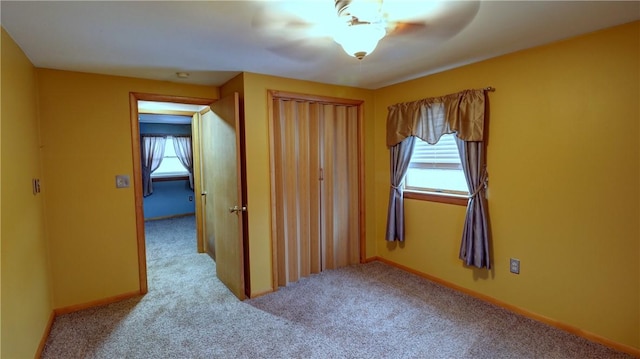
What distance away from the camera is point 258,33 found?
6.63 feet

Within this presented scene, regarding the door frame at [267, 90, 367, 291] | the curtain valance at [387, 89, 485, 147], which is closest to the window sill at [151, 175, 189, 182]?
the door frame at [267, 90, 367, 291]

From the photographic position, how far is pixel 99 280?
2953mm

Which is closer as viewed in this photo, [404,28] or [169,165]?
[404,28]

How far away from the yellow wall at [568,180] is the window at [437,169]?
1.06 feet

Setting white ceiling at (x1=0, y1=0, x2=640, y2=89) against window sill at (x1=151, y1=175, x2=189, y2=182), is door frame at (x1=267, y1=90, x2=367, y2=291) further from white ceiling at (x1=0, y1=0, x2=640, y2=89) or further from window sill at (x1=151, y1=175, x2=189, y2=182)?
window sill at (x1=151, y1=175, x2=189, y2=182)

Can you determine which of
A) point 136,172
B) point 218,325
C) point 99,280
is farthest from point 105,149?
point 218,325

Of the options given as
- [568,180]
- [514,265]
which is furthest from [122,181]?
[568,180]

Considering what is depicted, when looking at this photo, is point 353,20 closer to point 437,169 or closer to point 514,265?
point 437,169

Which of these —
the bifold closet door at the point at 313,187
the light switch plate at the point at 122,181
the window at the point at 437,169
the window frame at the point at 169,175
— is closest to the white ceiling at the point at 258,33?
the bifold closet door at the point at 313,187

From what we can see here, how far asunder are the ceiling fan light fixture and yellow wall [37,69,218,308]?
7.76 ft

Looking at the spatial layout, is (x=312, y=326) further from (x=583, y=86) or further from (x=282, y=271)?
(x=583, y=86)

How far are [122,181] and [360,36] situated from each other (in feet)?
8.68

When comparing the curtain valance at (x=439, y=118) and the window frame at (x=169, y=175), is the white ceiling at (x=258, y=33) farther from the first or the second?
the window frame at (x=169, y=175)

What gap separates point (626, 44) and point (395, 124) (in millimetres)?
1916
